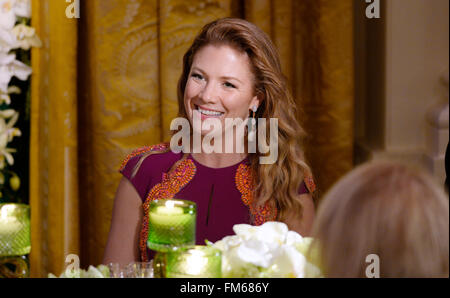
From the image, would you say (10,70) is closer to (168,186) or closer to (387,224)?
(168,186)

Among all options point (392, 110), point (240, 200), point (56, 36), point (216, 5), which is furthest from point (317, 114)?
point (56, 36)

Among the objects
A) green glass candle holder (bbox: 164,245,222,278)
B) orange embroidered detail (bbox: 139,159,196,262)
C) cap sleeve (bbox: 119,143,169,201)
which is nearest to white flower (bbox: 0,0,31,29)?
cap sleeve (bbox: 119,143,169,201)

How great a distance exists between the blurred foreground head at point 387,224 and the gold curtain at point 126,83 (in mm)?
1611

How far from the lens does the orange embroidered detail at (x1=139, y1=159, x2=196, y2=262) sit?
70.6 inches

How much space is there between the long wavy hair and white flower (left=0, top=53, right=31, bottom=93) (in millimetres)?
822

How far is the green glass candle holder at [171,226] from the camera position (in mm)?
1037

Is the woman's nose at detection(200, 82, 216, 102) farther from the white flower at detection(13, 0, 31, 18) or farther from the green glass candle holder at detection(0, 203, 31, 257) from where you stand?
the white flower at detection(13, 0, 31, 18)

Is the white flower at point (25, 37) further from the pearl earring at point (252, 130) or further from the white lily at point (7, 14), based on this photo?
the pearl earring at point (252, 130)

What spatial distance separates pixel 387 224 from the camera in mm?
719

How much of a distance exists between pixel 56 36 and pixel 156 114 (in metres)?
0.46

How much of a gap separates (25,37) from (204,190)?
1.01 metres

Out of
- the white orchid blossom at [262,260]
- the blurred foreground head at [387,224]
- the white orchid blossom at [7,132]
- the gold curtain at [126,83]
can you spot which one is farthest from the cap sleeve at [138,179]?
the blurred foreground head at [387,224]

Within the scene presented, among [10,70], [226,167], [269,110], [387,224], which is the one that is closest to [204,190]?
[226,167]
